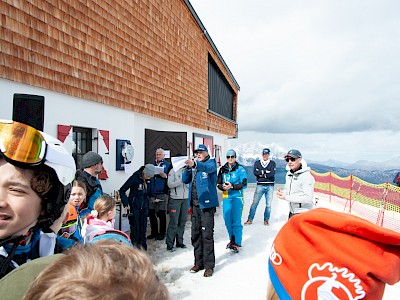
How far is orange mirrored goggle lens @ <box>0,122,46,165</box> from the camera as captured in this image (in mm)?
1104

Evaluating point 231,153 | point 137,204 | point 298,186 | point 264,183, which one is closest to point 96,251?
point 298,186

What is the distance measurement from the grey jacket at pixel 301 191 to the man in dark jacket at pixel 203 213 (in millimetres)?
1211

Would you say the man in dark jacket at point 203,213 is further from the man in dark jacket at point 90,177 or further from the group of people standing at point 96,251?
the group of people standing at point 96,251

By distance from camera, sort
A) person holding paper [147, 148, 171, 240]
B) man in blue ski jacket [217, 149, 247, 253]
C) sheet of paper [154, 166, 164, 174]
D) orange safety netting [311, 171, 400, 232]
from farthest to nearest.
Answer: orange safety netting [311, 171, 400, 232]
person holding paper [147, 148, 171, 240]
sheet of paper [154, 166, 164, 174]
man in blue ski jacket [217, 149, 247, 253]

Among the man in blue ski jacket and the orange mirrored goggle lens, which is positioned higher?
the orange mirrored goggle lens

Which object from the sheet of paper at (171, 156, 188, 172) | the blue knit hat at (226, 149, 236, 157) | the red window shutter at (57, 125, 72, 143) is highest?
the red window shutter at (57, 125, 72, 143)

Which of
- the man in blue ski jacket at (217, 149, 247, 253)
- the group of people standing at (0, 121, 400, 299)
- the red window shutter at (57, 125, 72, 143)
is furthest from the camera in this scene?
the man in blue ski jacket at (217, 149, 247, 253)

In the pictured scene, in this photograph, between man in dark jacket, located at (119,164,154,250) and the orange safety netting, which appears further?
the orange safety netting

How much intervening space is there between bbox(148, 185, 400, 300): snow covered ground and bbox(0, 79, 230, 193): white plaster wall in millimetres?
2137

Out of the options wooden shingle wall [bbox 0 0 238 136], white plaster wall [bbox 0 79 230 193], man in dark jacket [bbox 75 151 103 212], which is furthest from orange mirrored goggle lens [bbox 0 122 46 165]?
wooden shingle wall [bbox 0 0 238 136]

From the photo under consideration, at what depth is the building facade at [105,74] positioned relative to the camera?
4.31m

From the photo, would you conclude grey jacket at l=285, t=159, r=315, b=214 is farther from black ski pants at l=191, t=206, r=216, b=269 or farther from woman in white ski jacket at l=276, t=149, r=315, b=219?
black ski pants at l=191, t=206, r=216, b=269

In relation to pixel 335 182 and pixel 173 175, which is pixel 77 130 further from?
pixel 335 182

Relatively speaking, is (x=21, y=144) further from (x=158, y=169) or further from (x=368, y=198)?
→ (x=368, y=198)
